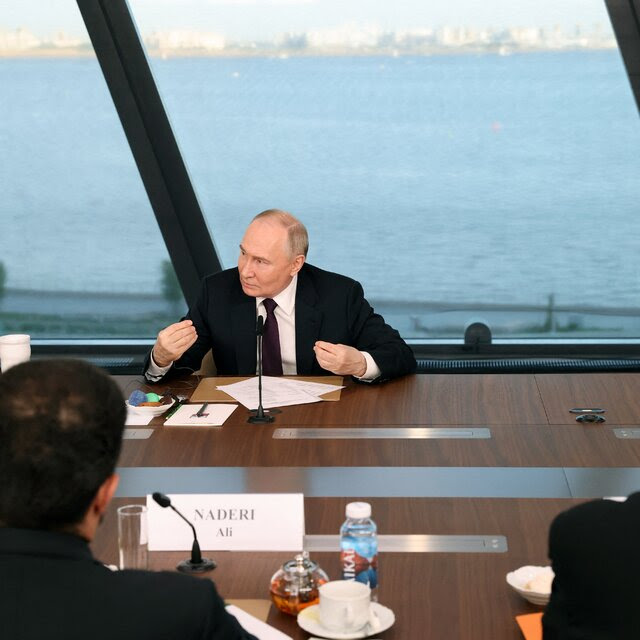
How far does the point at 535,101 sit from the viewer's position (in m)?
5.44

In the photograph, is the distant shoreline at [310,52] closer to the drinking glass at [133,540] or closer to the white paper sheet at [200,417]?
the white paper sheet at [200,417]

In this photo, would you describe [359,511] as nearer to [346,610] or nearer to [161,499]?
[346,610]

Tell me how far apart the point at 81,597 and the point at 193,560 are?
2.79 feet

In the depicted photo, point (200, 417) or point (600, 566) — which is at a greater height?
point (600, 566)

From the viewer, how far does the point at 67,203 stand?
570cm

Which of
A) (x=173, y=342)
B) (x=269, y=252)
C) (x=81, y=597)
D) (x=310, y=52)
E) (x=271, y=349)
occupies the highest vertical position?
(x=310, y=52)

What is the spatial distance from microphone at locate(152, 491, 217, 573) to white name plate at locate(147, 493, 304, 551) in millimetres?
59

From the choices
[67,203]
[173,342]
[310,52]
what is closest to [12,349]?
[173,342]

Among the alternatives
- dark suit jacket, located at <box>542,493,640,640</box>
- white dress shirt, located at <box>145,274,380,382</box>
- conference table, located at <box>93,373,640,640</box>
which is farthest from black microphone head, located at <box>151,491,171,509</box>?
white dress shirt, located at <box>145,274,380,382</box>

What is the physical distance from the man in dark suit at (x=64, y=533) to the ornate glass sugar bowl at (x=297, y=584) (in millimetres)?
537

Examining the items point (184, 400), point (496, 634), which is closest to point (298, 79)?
point (184, 400)

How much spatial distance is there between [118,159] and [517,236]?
2167mm

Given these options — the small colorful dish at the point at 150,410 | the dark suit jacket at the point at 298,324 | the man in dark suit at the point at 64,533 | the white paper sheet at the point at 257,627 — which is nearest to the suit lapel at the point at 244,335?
the dark suit jacket at the point at 298,324

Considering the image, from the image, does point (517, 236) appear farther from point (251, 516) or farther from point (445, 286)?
point (251, 516)
